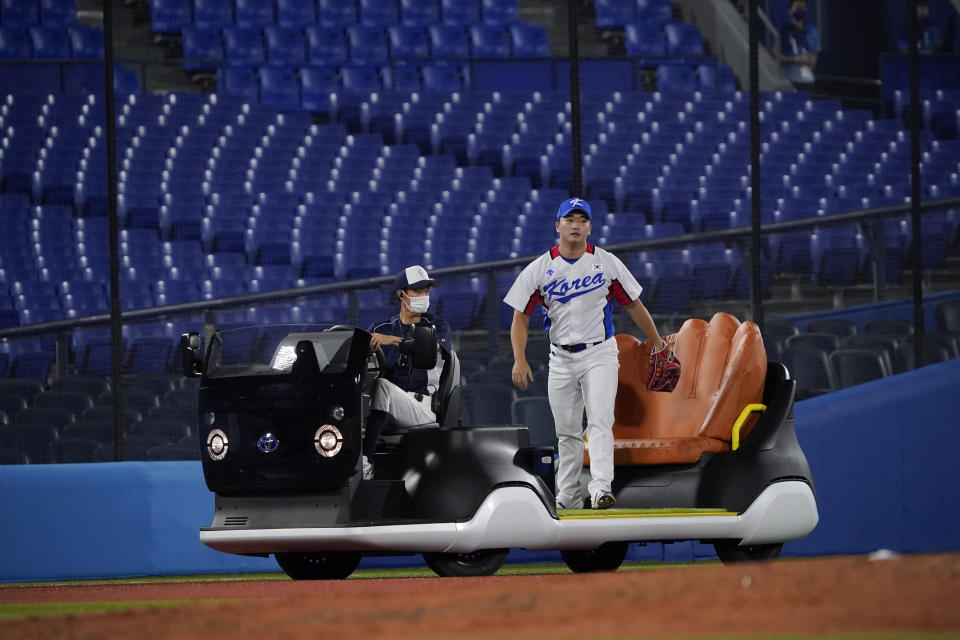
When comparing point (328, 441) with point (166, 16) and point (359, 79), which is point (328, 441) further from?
point (359, 79)

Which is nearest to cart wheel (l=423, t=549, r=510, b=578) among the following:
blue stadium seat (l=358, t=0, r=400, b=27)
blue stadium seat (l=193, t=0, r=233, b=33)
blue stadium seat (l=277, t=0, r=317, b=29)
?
blue stadium seat (l=193, t=0, r=233, b=33)

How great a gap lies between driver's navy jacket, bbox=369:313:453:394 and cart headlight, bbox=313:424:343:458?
689mm

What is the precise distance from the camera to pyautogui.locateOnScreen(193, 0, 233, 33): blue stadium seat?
2127 centimetres

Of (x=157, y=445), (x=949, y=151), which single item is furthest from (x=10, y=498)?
(x=949, y=151)

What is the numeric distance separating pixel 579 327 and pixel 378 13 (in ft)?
51.5

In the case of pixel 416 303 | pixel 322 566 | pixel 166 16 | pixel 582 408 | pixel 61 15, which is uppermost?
pixel 61 15

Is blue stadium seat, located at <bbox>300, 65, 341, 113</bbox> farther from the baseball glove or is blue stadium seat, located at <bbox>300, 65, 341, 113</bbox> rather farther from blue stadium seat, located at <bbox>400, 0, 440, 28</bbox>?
the baseball glove

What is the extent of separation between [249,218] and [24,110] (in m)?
3.19

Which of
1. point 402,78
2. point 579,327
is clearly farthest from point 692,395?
point 402,78

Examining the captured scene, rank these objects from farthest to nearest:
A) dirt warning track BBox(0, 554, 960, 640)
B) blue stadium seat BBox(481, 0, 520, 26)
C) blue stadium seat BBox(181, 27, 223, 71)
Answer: blue stadium seat BBox(481, 0, 520, 26)
blue stadium seat BBox(181, 27, 223, 71)
dirt warning track BBox(0, 554, 960, 640)

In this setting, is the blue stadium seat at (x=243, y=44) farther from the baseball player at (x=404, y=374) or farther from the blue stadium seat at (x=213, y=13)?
the baseball player at (x=404, y=374)

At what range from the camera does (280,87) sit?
2114cm

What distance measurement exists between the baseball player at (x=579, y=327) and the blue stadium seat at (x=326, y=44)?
1432cm

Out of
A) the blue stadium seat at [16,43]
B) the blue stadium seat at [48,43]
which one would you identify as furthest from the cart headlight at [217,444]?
the blue stadium seat at [48,43]
